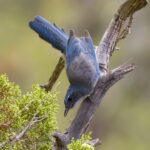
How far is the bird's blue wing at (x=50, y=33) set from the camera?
14.1 ft

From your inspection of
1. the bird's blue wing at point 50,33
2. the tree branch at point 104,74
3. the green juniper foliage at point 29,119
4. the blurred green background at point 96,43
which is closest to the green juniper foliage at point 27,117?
the green juniper foliage at point 29,119

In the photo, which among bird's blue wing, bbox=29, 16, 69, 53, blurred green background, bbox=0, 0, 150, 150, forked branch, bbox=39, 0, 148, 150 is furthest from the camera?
blurred green background, bbox=0, 0, 150, 150

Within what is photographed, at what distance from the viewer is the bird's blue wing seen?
4.30 meters

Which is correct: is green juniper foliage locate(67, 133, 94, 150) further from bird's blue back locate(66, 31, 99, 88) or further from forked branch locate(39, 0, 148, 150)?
bird's blue back locate(66, 31, 99, 88)

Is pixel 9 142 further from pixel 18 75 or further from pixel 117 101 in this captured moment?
pixel 117 101

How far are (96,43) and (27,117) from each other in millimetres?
8436

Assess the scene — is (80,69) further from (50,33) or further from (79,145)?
(79,145)

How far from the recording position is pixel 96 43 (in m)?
11.2

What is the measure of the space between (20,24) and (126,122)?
4.75 meters

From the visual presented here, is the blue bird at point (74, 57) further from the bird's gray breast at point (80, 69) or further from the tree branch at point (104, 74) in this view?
the tree branch at point (104, 74)

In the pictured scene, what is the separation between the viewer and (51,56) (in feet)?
39.3

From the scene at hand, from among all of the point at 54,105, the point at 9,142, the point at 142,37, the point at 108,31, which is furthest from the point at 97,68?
the point at 142,37

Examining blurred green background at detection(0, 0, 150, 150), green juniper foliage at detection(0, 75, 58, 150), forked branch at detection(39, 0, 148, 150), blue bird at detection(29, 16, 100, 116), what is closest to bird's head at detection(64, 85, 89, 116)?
blue bird at detection(29, 16, 100, 116)

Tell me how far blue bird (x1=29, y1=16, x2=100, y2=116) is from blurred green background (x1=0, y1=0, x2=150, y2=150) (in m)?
6.54
